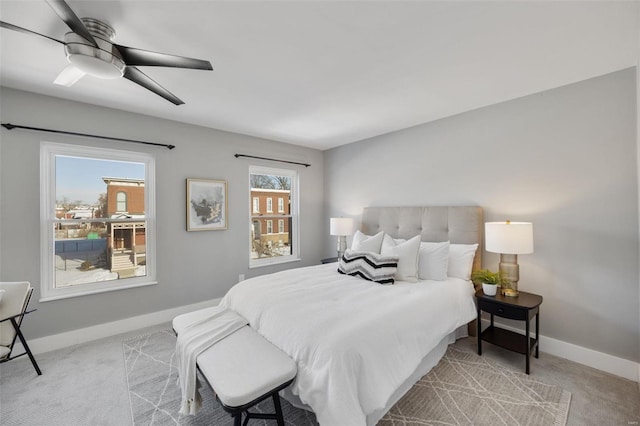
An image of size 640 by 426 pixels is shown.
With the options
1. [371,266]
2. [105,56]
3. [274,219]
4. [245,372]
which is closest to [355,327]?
[245,372]

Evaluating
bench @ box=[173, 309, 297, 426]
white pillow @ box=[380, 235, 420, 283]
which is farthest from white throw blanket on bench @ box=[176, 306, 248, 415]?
white pillow @ box=[380, 235, 420, 283]

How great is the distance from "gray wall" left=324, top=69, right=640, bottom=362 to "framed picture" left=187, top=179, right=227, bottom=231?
2973 millimetres

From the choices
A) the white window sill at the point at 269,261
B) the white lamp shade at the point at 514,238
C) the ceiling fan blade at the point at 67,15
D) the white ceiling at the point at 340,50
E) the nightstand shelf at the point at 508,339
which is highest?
the white ceiling at the point at 340,50

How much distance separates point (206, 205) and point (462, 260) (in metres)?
3.27

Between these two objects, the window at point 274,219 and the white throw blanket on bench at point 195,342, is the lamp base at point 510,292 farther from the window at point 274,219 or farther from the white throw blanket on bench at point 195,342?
the window at point 274,219

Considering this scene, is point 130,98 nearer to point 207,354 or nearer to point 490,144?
point 207,354

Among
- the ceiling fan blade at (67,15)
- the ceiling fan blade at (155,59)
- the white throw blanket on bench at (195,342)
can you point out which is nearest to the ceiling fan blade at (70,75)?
the ceiling fan blade at (155,59)

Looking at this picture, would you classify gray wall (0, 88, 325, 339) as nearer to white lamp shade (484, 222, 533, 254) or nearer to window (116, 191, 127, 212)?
window (116, 191, 127, 212)

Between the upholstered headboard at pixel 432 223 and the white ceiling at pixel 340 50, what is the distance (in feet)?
4.01

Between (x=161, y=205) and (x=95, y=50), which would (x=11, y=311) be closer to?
(x=161, y=205)

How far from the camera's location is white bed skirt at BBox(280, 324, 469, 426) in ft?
5.52

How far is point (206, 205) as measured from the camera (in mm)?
3719

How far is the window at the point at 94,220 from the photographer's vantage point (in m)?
2.77

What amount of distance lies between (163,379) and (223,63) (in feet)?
8.64
